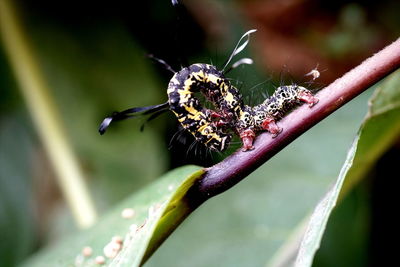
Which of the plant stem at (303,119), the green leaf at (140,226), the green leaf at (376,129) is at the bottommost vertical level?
the green leaf at (376,129)

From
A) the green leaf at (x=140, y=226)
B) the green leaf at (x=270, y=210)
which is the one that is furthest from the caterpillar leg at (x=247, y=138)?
the green leaf at (x=270, y=210)

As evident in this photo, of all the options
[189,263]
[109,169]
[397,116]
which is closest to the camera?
[397,116]

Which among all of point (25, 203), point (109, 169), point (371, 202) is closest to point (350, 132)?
point (371, 202)

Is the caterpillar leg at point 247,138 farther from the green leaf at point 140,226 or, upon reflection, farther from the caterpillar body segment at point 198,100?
the caterpillar body segment at point 198,100

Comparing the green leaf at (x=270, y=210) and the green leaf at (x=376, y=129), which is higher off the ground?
the green leaf at (x=376, y=129)

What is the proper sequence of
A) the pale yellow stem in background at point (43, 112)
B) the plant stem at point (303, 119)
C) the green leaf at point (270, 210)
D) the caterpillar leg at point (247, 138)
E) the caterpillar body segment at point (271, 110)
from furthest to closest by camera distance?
the pale yellow stem in background at point (43, 112) < the green leaf at point (270, 210) < the caterpillar body segment at point (271, 110) < the caterpillar leg at point (247, 138) < the plant stem at point (303, 119)

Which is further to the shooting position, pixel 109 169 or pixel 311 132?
pixel 109 169

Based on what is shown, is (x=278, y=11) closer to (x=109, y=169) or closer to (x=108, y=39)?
(x=108, y=39)

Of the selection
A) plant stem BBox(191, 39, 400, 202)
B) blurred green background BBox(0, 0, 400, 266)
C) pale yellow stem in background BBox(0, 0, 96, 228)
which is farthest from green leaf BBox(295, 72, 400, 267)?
pale yellow stem in background BBox(0, 0, 96, 228)
